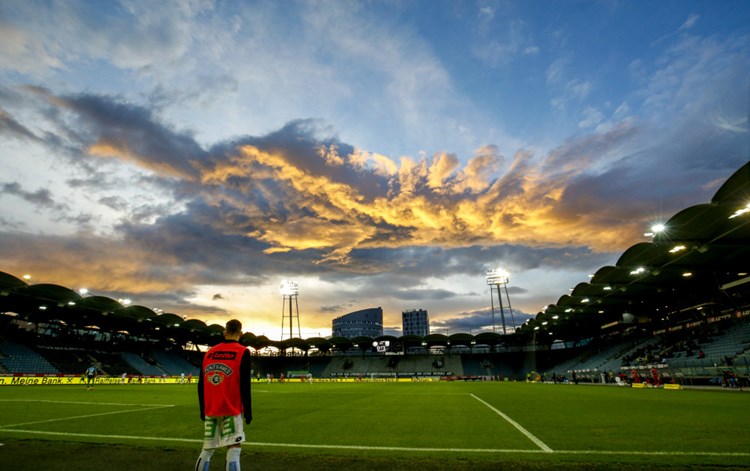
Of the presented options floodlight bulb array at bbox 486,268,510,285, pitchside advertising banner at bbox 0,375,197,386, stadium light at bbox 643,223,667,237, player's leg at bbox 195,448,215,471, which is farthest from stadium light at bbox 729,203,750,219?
floodlight bulb array at bbox 486,268,510,285

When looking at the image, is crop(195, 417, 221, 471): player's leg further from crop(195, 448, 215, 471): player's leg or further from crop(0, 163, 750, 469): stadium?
crop(0, 163, 750, 469): stadium

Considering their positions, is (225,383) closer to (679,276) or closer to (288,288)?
(679,276)

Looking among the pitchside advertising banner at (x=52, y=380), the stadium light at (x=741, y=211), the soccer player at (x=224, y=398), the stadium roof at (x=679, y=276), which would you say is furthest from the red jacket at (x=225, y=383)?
the pitchside advertising banner at (x=52, y=380)

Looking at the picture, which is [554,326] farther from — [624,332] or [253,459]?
[253,459]

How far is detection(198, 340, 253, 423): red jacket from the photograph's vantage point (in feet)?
14.1

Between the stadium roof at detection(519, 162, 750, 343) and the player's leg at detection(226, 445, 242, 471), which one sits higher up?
the stadium roof at detection(519, 162, 750, 343)

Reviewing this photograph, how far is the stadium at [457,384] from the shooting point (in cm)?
671

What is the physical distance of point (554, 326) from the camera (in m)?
69.7

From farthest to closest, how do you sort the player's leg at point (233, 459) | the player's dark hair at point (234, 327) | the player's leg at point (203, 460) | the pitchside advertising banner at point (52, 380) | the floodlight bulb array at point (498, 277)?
the floodlight bulb array at point (498, 277) < the pitchside advertising banner at point (52, 380) < the player's dark hair at point (234, 327) < the player's leg at point (203, 460) < the player's leg at point (233, 459)

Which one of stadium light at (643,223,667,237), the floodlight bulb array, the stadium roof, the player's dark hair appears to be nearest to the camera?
the player's dark hair

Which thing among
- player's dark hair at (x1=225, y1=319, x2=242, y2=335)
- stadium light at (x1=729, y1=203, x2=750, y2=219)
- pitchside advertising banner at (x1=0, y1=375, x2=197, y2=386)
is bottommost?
pitchside advertising banner at (x1=0, y1=375, x2=197, y2=386)

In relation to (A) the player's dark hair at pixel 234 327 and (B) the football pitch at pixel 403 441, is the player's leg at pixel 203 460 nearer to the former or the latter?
(A) the player's dark hair at pixel 234 327

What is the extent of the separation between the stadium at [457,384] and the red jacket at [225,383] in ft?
6.49

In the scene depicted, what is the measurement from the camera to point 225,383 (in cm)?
433
